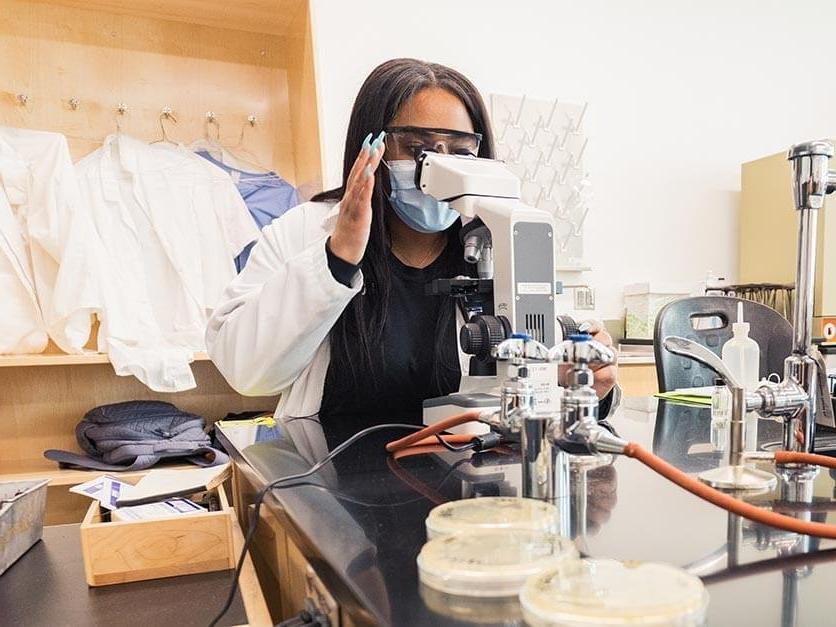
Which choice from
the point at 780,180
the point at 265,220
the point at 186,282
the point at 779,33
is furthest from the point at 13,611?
the point at 779,33

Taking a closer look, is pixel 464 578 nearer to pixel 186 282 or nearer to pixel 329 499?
pixel 329 499

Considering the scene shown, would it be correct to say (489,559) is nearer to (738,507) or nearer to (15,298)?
(738,507)

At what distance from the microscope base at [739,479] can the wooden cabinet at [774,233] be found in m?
2.38

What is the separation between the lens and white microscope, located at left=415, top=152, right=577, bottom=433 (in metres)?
0.69

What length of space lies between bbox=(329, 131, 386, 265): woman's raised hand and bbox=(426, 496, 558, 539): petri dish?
49cm

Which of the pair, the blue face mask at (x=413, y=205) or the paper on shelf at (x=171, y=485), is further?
the blue face mask at (x=413, y=205)

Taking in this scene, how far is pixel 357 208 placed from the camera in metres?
0.81

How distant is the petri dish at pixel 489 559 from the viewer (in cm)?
30

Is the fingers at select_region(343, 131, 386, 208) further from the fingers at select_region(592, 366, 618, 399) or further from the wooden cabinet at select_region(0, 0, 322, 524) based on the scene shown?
the wooden cabinet at select_region(0, 0, 322, 524)

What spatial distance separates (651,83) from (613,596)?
290 cm

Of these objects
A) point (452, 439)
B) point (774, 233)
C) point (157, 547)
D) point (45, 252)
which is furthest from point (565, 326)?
point (774, 233)

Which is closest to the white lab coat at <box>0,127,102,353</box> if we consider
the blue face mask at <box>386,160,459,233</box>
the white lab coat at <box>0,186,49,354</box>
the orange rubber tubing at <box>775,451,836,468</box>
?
the white lab coat at <box>0,186,49,354</box>

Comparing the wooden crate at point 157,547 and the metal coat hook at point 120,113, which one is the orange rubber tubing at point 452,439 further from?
the metal coat hook at point 120,113

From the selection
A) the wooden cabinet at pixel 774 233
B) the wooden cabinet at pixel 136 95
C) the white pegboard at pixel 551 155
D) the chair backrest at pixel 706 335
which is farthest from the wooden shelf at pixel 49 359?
the wooden cabinet at pixel 774 233
